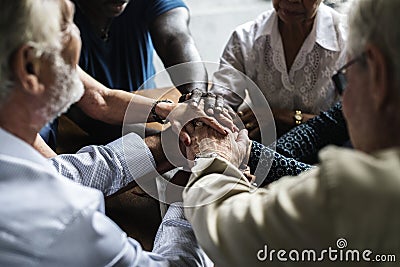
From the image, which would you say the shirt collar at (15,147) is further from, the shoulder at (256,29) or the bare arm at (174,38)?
the shoulder at (256,29)

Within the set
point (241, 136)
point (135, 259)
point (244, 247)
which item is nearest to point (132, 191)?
point (241, 136)

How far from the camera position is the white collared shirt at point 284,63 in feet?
5.64

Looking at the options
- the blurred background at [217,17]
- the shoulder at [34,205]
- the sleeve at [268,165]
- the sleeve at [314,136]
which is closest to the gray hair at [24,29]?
the shoulder at [34,205]

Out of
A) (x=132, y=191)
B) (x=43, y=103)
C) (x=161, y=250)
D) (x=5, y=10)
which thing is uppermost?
(x=5, y=10)

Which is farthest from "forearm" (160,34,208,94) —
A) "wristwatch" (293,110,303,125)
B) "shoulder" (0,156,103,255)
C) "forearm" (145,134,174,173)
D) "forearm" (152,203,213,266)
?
"shoulder" (0,156,103,255)

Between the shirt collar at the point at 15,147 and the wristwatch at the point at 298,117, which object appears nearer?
the shirt collar at the point at 15,147

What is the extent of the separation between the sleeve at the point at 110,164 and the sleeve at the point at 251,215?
0.31 metres

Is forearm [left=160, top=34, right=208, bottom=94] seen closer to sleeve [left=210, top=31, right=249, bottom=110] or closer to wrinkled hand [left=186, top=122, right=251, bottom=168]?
sleeve [left=210, top=31, right=249, bottom=110]

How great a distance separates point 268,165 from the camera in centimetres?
126

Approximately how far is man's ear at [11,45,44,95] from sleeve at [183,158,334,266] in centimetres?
33

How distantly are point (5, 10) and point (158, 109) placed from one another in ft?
2.32

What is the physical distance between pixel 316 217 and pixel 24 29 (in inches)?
19.8

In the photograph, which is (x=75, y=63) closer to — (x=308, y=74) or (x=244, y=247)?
(x=244, y=247)

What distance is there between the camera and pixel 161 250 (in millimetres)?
1018
